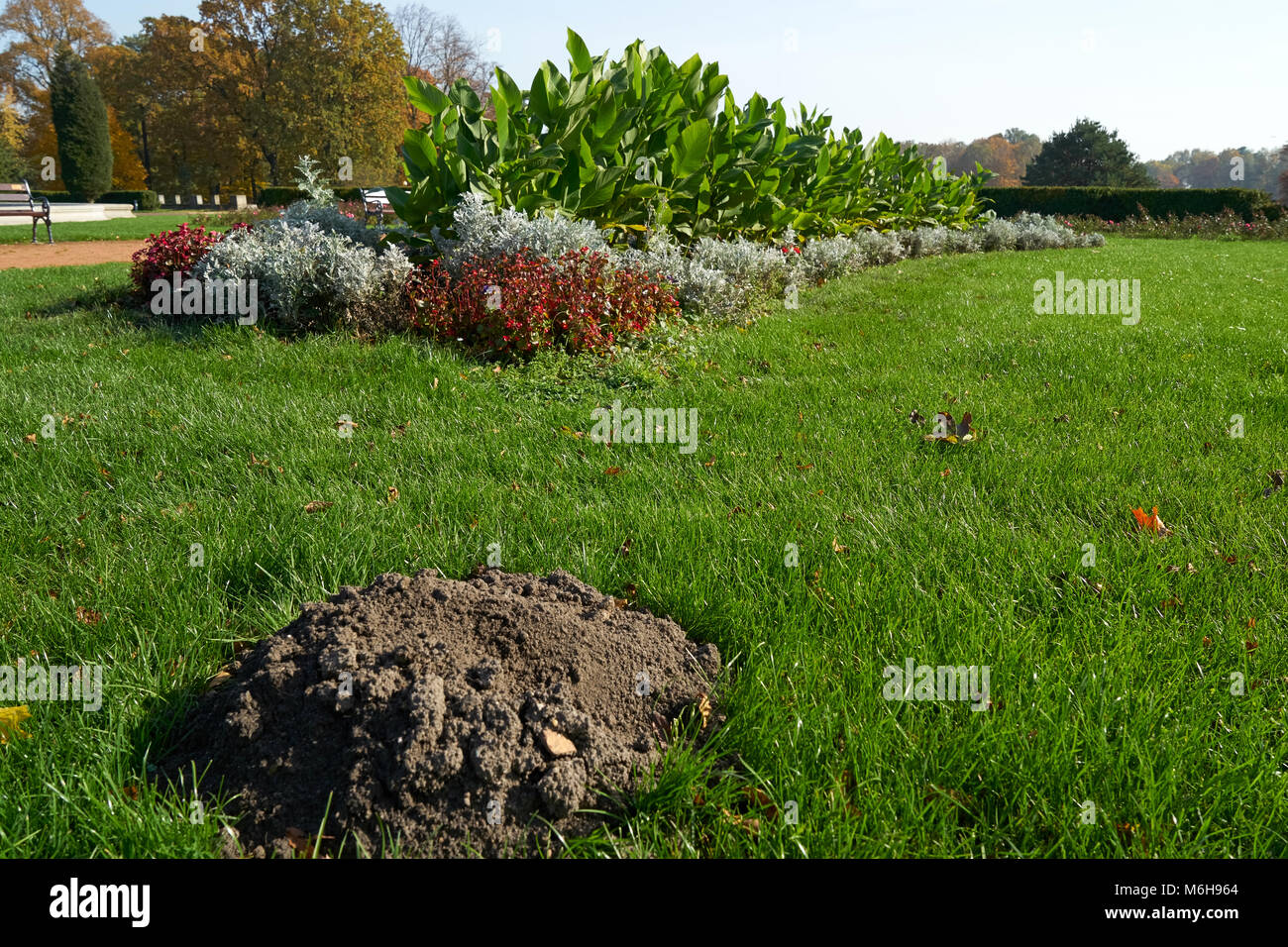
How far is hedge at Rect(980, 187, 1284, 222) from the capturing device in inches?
1115

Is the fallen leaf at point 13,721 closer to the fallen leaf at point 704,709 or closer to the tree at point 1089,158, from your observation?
the fallen leaf at point 704,709

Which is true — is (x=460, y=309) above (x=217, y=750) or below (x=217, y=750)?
above

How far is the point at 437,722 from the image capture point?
72.5 inches

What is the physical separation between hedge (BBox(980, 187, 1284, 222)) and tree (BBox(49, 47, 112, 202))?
140ft

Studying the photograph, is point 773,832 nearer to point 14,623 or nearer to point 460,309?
point 14,623

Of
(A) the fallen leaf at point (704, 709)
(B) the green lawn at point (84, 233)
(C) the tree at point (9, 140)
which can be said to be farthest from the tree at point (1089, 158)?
(C) the tree at point (9, 140)

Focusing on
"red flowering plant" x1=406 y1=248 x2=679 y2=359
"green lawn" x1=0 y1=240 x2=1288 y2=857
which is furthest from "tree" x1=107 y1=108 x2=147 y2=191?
"green lawn" x1=0 y1=240 x2=1288 y2=857

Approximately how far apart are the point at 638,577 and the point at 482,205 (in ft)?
17.1

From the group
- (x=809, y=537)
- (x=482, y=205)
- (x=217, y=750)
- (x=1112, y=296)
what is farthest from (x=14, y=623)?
(x=1112, y=296)

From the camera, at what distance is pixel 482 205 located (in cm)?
696

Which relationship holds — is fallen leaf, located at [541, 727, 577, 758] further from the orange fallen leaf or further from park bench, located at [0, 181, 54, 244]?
park bench, located at [0, 181, 54, 244]

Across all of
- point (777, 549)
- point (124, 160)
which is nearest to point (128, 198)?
point (124, 160)

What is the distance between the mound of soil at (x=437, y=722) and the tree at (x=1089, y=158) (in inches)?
2069
